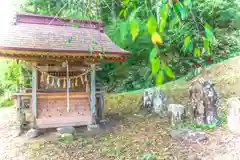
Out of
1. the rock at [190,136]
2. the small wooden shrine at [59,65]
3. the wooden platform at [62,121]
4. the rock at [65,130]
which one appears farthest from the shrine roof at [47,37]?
the rock at [190,136]

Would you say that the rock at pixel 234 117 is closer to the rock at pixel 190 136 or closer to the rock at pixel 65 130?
the rock at pixel 190 136

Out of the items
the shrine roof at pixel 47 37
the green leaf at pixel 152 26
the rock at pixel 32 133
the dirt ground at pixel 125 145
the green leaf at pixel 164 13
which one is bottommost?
the dirt ground at pixel 125 145

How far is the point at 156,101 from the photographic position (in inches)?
301

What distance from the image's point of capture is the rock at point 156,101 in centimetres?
743

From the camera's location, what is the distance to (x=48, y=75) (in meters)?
5.94

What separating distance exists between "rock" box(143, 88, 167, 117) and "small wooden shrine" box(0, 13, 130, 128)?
2.00 meters

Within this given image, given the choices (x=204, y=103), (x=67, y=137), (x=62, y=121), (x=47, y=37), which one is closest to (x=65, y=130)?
(x=62, y=121)

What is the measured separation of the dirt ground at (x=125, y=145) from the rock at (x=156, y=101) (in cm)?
55

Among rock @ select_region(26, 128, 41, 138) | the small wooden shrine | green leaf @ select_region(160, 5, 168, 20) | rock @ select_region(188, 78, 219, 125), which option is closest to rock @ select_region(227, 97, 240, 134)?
rock @ select_region(188, 78, 219, 125)

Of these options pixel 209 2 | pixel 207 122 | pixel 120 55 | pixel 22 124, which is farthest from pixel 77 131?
pixel 209 2

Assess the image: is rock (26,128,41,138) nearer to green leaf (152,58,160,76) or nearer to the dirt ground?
the dirt ground

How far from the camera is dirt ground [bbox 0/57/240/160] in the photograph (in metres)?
4.41

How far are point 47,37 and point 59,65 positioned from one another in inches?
37.2

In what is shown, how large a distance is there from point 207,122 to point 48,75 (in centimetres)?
445
